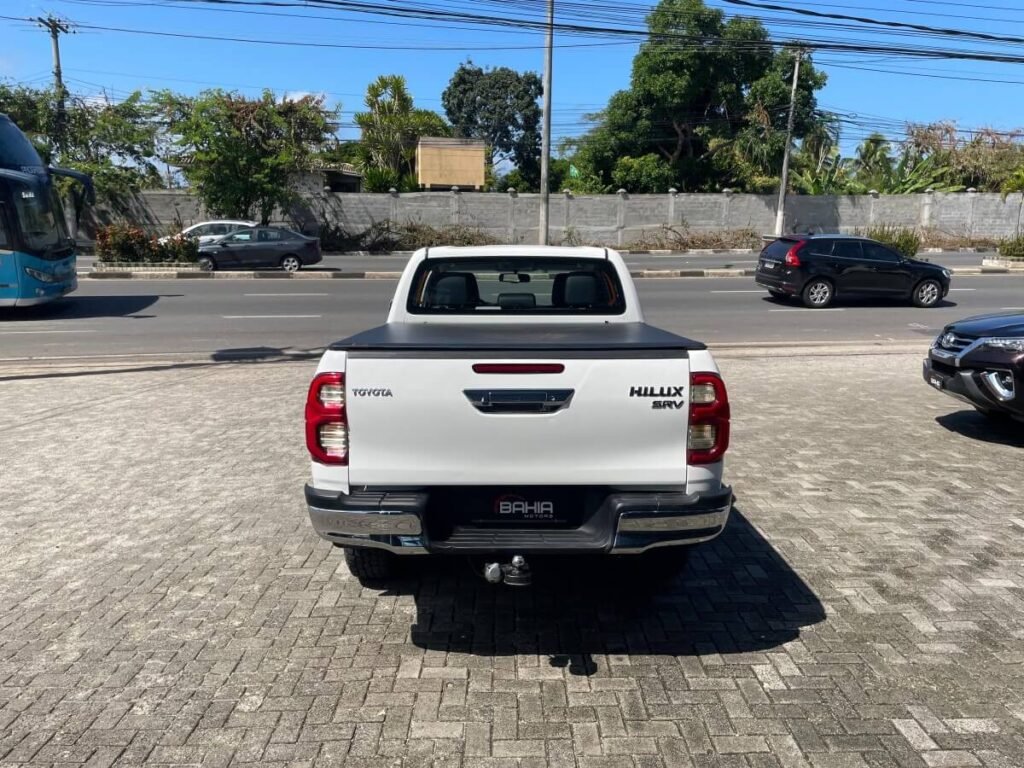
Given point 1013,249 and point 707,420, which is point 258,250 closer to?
point 707,420

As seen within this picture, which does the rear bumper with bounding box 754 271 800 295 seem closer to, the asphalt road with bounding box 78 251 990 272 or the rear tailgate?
the asphalt road with bounding box 78 251 990 272

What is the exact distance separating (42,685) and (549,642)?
7.14 feet

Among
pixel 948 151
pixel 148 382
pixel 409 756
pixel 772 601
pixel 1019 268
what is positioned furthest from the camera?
pixel 948 151

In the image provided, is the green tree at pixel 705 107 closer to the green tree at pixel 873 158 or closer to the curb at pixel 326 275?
the green tree at pixel 873 158

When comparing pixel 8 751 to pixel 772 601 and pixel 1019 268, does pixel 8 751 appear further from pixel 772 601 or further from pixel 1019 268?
pixel 1019 268

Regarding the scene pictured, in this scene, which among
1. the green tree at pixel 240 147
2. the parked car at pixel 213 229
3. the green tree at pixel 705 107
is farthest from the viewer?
the green tree at pixel 705 107

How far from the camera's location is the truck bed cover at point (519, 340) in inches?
137

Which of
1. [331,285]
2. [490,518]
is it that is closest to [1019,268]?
[331,285]

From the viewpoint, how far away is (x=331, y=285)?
2259 cm

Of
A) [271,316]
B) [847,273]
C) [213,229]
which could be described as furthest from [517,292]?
[213,229]

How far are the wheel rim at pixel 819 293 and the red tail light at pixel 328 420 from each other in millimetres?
16455

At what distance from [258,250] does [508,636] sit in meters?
23.5

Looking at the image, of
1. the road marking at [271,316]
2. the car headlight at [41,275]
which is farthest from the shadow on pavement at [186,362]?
the car headlight at [41,275]

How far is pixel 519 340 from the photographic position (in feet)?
12.4
